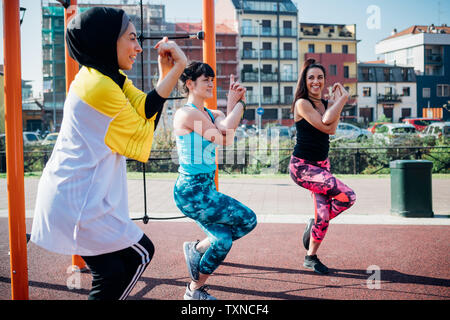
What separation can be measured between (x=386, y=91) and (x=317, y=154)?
57291 mm

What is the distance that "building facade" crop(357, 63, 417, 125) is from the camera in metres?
55.9

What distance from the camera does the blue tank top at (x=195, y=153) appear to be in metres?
3.03

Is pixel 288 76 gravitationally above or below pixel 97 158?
above

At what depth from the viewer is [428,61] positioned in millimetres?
56188

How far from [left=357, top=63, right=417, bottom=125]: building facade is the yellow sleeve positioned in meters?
56.1

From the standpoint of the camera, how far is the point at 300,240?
530 cm

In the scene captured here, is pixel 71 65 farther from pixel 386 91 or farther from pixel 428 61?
pixel 428 61

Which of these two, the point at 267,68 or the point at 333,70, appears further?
the point at 267,68

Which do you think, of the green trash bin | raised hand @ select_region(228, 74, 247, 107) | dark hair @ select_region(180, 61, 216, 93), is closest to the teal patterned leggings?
raised hand @ select_region(228, 74, 247, 107)

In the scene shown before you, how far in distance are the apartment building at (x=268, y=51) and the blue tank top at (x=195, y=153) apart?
5127 cm

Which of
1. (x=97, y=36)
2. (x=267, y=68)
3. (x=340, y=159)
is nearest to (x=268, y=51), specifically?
(x=267, y=68)

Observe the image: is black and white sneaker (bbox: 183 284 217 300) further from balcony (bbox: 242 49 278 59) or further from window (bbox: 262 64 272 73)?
balcony (bbox: 242 49 278 59)
